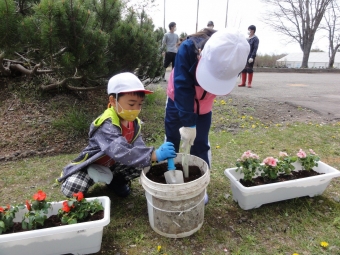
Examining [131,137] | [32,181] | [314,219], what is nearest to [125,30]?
[131,137]

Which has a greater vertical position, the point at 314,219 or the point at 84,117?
the point at 84,117

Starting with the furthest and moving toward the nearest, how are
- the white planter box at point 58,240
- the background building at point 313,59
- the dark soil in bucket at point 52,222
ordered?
the background building at point 313,59
the dark soil in bucket at point 52,222
the white planter box at point 58,240

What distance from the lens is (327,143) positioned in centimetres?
336

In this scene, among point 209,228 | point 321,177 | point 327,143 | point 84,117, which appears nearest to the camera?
point 209,228

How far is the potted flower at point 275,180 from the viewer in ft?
6.56

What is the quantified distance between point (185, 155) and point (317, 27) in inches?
806

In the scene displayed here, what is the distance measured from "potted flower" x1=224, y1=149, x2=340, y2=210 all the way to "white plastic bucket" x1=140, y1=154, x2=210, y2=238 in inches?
14.8

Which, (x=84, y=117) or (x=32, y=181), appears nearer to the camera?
(x=32, y=181)

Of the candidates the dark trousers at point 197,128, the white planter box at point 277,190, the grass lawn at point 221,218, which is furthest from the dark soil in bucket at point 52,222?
the white planter box at point 277,190

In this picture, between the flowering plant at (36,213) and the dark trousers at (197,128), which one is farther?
the dark trousers at (197,128)

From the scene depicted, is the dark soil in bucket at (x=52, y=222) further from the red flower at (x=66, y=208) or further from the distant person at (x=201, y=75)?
the distant person at (x=201, y=75)

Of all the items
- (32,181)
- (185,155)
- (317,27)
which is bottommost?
(32,181)

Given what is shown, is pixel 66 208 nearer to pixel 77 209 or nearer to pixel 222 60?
pixel 77 209

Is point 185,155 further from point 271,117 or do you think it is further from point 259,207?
point 271,117
